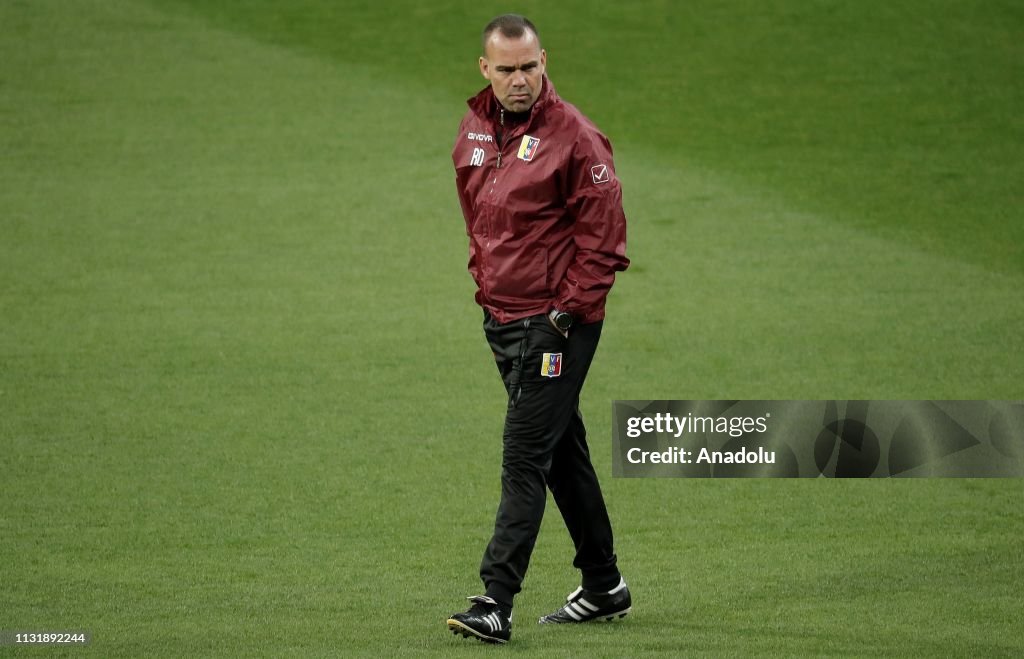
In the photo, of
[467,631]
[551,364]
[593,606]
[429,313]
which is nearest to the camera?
[467,631]

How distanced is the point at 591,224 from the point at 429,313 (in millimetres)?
4010

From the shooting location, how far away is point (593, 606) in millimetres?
4098

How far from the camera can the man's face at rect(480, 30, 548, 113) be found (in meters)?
3.82

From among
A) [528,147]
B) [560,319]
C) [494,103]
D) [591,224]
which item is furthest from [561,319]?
[494,103]

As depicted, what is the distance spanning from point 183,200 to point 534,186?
6.13 metres

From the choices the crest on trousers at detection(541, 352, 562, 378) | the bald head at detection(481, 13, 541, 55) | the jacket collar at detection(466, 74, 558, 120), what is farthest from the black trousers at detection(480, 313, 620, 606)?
the bald head at detection(481, 13, 541, 55)

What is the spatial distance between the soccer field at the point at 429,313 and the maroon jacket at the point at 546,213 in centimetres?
90

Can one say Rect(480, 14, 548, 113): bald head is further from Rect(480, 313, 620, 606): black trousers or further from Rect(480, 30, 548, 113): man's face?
Rect(480, 313, 620, 606): black trousers

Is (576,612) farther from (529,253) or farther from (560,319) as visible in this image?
(529,253)

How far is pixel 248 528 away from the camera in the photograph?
4.96 metres

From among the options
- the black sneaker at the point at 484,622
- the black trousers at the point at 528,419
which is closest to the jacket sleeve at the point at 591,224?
the black trousers at the point at 528,419

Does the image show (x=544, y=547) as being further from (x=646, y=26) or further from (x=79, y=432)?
(x=646, y=26)

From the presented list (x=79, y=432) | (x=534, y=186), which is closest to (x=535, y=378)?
(x=534, y=186)

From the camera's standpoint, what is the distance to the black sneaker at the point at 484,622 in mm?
3775
